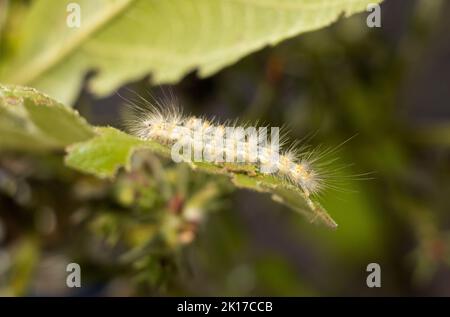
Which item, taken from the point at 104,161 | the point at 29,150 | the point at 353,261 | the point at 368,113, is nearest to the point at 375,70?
the point at 368,113

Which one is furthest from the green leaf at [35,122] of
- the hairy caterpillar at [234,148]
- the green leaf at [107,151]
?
the hairy caterpillar at [234,148]

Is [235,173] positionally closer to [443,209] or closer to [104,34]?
[104,34]

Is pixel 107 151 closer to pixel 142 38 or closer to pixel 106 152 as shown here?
pixel 106 152

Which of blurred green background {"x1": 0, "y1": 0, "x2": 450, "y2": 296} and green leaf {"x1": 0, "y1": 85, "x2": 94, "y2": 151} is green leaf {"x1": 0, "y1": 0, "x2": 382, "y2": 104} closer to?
blurred green background {"x1": 0, "y1": 0, "x2": 450, "y2": 296}

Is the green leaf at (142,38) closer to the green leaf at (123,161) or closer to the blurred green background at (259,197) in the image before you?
the blurred green background at (259,197)

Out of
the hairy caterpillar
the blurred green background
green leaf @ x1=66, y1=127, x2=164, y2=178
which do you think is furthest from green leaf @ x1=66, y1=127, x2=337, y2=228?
the blurred green background
